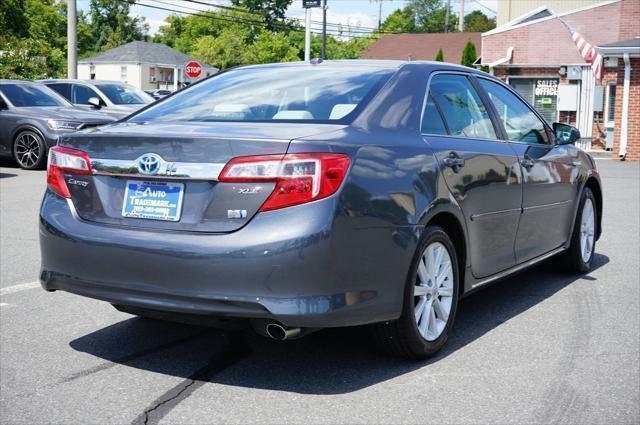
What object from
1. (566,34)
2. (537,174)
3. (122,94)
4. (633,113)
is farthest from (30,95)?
(566,34)

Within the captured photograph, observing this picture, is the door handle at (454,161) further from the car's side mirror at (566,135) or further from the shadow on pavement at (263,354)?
the car's side mirror at (566,135)

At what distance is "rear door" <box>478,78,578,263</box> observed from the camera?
591 cm

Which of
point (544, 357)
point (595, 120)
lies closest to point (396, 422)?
point (544, 357)

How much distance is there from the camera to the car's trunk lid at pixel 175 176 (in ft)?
13.0

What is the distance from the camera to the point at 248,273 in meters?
3.90

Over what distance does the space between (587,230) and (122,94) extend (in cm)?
1541

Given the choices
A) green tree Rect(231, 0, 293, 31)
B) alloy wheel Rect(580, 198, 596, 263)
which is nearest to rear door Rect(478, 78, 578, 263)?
alloy wheel Rect(580, 198, 596, 263)

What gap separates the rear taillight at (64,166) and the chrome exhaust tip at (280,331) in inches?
48.7

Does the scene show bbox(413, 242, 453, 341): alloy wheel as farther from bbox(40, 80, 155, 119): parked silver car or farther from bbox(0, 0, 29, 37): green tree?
bbox(0, 0, 29, 37): green tree

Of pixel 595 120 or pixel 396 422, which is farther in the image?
pixel 595 120

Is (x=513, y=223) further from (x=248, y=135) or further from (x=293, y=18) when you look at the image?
(x=293, y=18)

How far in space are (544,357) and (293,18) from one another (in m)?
96.7

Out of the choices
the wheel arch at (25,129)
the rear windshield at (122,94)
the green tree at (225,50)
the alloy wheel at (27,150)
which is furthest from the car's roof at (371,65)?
the green tree at (225,50)

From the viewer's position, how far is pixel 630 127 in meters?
25.3
